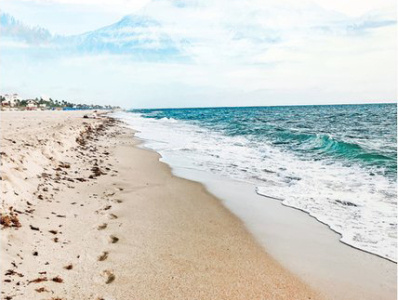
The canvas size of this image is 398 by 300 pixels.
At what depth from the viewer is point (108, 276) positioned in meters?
4.05

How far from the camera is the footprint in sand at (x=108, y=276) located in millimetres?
3936

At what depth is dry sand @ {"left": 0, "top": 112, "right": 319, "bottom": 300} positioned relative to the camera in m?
3.80

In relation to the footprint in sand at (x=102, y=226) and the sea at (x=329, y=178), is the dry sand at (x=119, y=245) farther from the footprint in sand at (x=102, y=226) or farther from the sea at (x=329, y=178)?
the sea at (x=329, y=178)

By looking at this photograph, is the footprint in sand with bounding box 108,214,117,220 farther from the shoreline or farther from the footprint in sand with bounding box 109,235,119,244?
the shoreline

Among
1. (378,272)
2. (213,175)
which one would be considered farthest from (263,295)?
(213,175)

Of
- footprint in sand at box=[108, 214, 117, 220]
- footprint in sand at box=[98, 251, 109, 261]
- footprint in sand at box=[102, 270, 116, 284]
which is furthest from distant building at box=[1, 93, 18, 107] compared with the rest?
footprint in sand at box=[102, 270, 116, 284]

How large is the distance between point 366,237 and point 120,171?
7702 millimetres

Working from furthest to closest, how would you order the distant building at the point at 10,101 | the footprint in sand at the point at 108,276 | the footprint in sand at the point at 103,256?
the distant building at the point at 10,101 → the footprint in sand at the point at 103,256 → the footprint in sand at the point at 108,276

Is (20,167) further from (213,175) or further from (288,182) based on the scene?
(288,182)

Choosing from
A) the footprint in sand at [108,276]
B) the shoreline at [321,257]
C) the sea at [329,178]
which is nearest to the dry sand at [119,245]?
the footprint in sand at [108,276]

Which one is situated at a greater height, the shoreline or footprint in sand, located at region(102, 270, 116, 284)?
footprint in sand, located at region(102, 270, 116, 284)

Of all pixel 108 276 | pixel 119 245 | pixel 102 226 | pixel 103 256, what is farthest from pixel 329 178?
pixel 108 276

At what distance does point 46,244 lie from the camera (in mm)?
4613

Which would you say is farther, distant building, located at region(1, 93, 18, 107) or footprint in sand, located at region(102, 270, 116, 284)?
distant building, located at region(1, 93, 18, 107)
